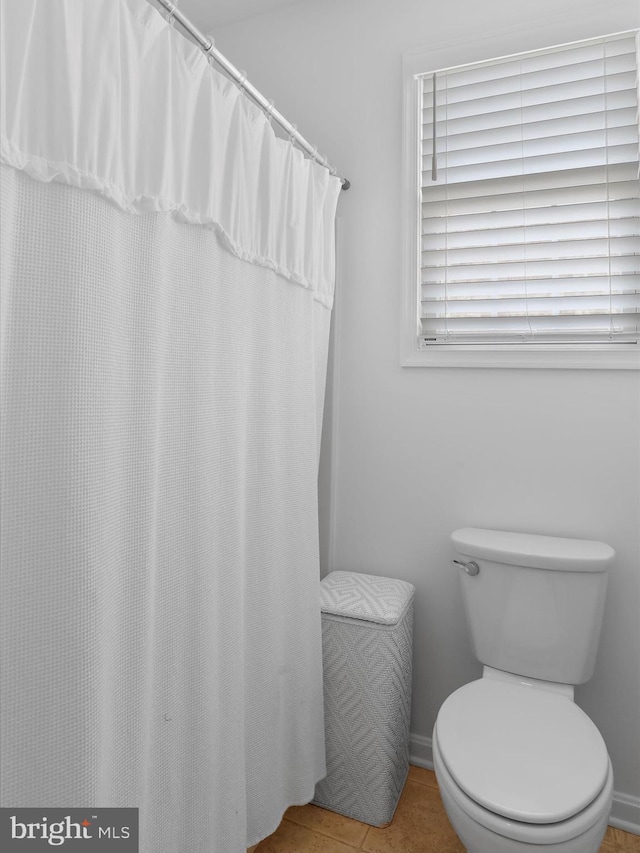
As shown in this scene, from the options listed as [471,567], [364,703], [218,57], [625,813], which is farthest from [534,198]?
[625,813]

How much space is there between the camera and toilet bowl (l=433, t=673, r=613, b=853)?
38.8 inches

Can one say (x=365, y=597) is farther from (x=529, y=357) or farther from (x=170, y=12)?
(x=170, y=12)

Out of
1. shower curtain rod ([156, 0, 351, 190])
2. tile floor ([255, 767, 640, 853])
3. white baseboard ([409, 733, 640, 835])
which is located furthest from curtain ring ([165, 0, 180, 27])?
white baseboard ([409, 733, 640, 835])

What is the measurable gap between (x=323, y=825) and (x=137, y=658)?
40.3 inches

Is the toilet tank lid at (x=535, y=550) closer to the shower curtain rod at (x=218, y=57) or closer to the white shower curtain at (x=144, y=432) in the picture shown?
the white shower curtain at (x=144, y=432)

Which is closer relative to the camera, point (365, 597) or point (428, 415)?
point (365, 597)

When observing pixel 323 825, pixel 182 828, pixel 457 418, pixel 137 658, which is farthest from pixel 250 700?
pixel 457 418

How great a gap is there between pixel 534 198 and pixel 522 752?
154 cm

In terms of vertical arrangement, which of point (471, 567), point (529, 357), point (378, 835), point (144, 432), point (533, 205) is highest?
point (533, 205)

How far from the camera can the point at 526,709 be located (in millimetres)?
1282

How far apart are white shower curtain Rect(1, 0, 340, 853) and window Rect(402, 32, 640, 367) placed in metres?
0.61

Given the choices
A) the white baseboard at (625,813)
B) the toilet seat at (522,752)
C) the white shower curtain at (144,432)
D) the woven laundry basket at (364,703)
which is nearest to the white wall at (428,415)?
the white baseboard at (625,813)

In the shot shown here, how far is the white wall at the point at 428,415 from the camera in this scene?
60.8 inches

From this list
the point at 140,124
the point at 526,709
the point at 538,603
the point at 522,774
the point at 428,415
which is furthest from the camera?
the point at 428,415
